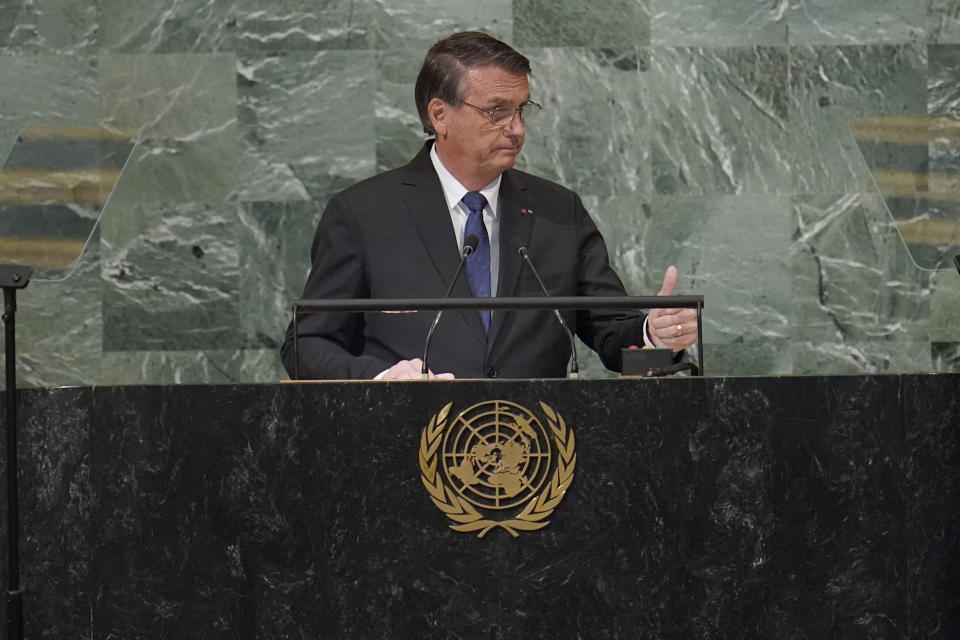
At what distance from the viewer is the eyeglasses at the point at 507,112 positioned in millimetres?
3758

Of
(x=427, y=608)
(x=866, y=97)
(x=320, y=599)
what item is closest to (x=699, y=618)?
(x=427, y=608)

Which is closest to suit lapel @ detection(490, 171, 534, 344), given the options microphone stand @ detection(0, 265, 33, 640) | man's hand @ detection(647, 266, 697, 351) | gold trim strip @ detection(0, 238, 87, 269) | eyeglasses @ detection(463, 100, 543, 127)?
eyeglasses @ detection(463, 100, 543, 127)

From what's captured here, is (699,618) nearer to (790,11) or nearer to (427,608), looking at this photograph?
(427,608)

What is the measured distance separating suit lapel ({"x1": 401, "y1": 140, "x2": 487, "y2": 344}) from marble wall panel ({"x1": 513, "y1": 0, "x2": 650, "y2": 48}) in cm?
175

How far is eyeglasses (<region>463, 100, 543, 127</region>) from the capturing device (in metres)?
3.76

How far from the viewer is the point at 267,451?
2.64m

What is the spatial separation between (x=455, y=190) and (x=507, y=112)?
279mm

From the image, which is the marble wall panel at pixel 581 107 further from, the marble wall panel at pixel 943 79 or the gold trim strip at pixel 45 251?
the gold trim strip at pixel 45 251

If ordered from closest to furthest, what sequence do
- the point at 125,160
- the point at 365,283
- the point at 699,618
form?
the point at 699,618 → the point at 365,283 → the point at 125,160

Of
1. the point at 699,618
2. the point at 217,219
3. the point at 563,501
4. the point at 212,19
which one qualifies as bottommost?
the point at 699,618

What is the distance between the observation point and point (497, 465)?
2.61 m

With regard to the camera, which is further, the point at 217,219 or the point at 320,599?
the point at 217,219

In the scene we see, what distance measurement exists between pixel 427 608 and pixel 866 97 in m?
3.70

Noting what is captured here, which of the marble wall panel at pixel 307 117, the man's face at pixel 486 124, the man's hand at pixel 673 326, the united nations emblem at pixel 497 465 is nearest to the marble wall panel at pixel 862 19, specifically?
the marble wall panel at pixel 307 117
